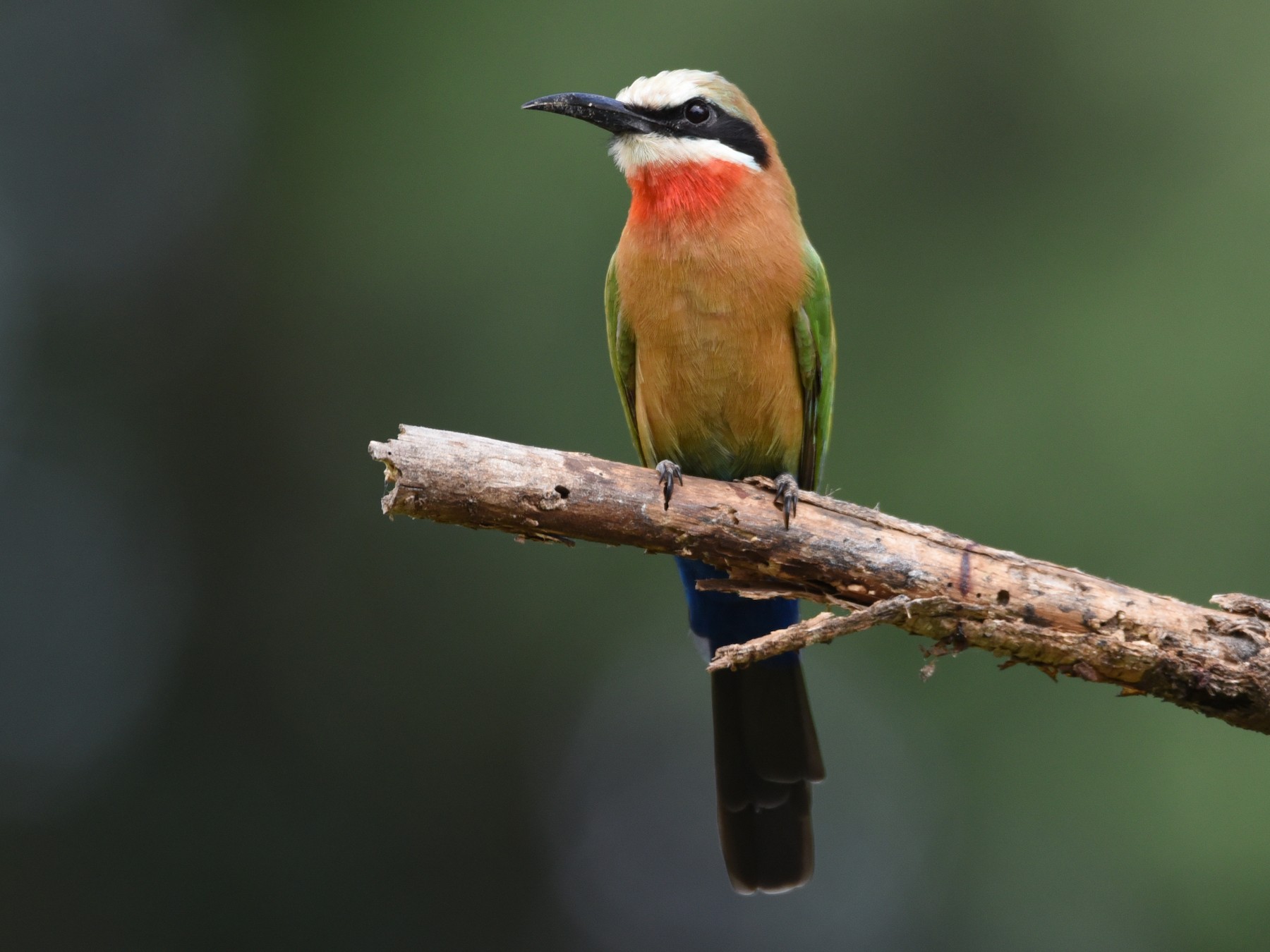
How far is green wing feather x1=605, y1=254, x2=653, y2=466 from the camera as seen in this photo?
14.7ft

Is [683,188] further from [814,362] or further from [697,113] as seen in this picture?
[814,362]

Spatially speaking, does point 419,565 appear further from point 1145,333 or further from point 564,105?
point 1145,333

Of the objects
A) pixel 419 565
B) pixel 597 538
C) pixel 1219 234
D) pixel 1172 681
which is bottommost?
pixel 1172 681

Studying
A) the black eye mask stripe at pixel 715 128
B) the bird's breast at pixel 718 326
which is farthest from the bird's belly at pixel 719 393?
the black eye mask stripe at pixel 715 128

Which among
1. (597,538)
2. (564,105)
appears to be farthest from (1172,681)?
(564,105)

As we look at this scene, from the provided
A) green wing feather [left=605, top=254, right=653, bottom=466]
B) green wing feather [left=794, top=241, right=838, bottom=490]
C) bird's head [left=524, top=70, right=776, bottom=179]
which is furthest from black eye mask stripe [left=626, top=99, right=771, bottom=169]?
green wing feather [left=605, top=254, right=653, bottom=466]

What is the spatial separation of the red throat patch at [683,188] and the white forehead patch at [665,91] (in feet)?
0.90

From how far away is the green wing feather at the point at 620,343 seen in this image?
14.7 ft

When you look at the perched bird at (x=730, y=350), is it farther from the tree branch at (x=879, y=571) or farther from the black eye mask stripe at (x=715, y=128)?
the tree branch at (x=879, y=571)

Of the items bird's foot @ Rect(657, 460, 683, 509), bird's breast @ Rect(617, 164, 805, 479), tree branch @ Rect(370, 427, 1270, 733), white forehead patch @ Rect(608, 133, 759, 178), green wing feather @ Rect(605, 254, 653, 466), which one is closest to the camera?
tree branch @ Rect(370, 427, 1270, 733)

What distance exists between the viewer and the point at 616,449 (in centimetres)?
691

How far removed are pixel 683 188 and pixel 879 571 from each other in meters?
1.67

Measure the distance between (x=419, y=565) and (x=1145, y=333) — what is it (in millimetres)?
4480

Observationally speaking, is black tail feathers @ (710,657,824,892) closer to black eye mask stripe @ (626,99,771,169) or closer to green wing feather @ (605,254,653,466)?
green wing feather @ (605,254,653,466)
